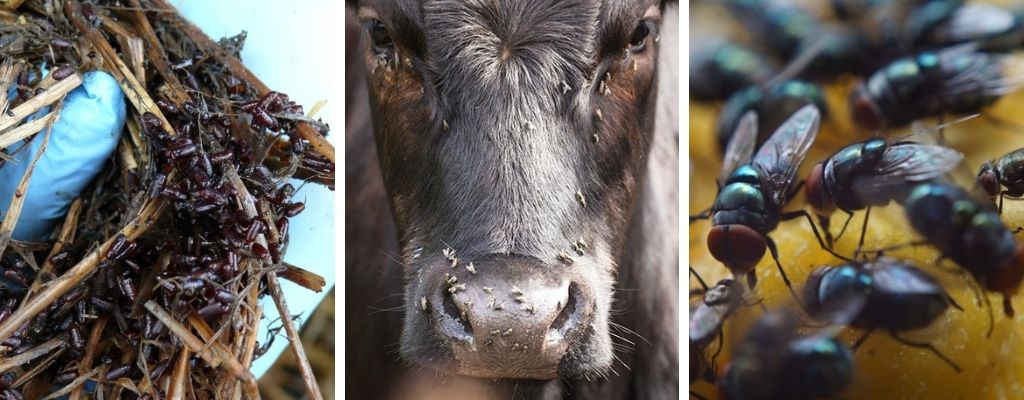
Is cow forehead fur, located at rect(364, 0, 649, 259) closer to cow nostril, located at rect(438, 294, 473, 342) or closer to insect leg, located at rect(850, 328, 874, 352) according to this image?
cow nostril, located at rect(438, 294, 473, 342)

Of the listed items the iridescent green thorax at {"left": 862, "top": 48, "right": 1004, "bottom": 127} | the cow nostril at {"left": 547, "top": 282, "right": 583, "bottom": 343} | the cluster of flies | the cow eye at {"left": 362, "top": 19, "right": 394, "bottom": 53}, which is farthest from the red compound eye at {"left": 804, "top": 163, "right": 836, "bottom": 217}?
the cow eye at {"left": 362, "top": 19, "right": 394, "bottom": 53}

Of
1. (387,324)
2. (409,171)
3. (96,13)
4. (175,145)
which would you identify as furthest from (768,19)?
(96,13)

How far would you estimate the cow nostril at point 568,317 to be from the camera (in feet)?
3.36

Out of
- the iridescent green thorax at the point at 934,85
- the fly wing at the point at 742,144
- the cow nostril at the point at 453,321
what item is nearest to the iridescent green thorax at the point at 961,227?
the iridescent green thorax at the point at 934,85

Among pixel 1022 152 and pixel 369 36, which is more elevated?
pixel 369 36

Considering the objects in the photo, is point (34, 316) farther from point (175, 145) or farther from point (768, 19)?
point (768, 19)

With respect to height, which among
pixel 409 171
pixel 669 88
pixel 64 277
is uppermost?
pixel 669 88

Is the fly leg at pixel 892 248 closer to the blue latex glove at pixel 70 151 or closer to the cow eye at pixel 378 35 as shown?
the cow eye at pixel 378 35

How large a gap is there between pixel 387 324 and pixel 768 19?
682mm

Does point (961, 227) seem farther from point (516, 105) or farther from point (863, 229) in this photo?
point (516, 105)

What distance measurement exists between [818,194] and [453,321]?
0.53m

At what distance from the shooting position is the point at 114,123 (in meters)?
1.07

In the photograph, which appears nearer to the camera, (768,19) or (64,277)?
(64,277)

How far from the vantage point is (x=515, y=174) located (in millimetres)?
1071
